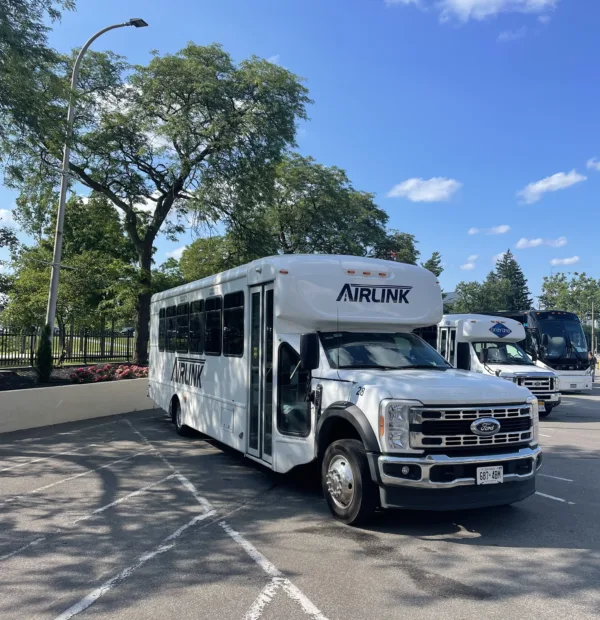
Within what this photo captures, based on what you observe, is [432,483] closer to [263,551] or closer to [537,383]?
[263,551]

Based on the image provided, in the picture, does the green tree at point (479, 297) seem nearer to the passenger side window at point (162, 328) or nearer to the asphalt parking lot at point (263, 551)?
the passenger side window at point (162, 328)

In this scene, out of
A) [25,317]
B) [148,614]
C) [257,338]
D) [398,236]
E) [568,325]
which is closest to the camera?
[148,614]

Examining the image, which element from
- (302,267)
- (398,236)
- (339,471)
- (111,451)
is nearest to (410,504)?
(339,471)

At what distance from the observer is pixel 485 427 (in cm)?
550

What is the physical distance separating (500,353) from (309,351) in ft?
37.2

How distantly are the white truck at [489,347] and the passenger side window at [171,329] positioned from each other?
7399mm

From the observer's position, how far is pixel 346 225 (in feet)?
99.6

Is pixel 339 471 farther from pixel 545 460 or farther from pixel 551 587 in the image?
pixel 545 460

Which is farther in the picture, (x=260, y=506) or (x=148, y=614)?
(x=260, y=506)

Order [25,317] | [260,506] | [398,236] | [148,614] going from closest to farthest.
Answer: [148,614] < [260,506] < [25,317] < [398,236]

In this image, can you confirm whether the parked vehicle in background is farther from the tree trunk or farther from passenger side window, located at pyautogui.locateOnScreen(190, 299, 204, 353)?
the tree trunk

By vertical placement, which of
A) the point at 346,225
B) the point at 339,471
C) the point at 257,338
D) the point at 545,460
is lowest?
the point at 545,460

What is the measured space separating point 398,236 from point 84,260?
22528 mm

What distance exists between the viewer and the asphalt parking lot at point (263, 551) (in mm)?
4121
